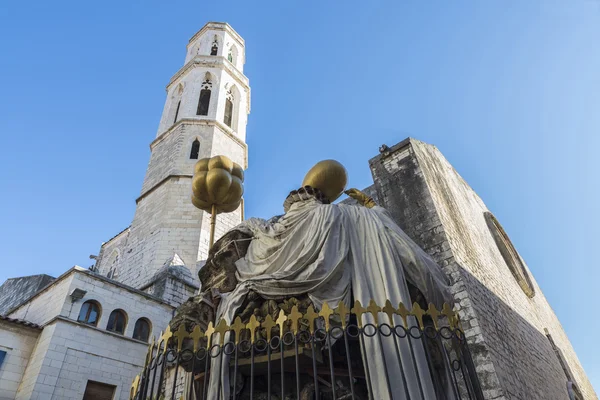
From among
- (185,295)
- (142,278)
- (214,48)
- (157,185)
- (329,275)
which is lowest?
(329,275)

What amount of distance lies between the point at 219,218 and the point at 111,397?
296 inches

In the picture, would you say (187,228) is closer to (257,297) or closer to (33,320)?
(33,320)

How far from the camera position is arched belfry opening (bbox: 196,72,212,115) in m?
21.0

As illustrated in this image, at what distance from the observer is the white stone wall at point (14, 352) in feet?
32.5

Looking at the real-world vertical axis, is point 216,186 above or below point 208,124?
below

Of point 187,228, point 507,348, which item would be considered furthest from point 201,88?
point 507,348

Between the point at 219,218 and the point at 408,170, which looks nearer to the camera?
the point at 408,170

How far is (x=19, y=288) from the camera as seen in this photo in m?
21.6

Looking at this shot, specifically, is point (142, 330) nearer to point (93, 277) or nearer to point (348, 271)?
point (93, 277)

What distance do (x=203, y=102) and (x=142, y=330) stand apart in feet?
42.0

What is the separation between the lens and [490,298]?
8.75 metres

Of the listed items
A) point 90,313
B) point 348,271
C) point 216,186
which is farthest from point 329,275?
point 90,313

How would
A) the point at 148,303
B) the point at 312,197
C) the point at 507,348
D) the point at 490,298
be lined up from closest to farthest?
the point at 312,197 < the point at 507,348 < the point at 490,298 < the point at 148,303

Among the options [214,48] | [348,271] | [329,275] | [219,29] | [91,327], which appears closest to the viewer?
[329,275]
